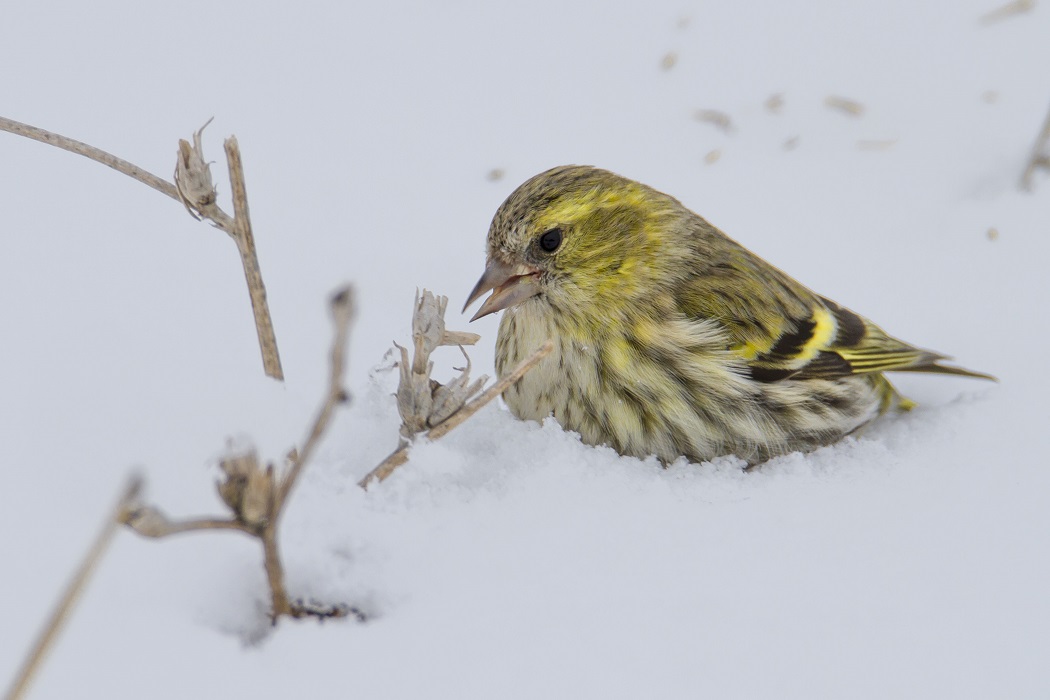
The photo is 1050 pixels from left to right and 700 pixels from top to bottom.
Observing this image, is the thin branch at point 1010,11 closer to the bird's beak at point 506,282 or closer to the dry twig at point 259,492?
the bird's beak at point 506,282

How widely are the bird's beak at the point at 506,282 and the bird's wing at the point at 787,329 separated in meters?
0.41

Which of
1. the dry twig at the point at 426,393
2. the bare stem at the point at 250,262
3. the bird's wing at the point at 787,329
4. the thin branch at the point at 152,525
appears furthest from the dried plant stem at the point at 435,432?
the bird's wing at the point at 787,329

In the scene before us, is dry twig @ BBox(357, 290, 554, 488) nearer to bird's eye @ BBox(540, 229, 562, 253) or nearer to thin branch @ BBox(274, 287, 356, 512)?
thin branch @ BBox(274, 287, 356, 512)

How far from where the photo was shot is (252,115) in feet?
10.5

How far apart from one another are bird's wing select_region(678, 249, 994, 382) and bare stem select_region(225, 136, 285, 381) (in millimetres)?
1141

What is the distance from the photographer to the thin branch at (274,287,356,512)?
1141 millimetres

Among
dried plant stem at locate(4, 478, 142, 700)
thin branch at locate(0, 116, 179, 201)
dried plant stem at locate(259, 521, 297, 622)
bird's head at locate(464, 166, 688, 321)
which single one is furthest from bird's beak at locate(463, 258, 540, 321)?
dried plant stem at locate(4, 478, 142, 700)

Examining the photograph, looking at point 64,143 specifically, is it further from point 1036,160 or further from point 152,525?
point 1036,160

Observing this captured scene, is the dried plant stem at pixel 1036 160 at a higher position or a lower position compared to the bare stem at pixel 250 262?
lower

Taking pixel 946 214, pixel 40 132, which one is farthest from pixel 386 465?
pixel 946 214

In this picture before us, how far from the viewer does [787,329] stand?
285 cm

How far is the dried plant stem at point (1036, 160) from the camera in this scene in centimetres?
338

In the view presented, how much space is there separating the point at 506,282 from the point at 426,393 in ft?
2.51

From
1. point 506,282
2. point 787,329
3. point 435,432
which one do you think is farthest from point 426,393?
point 787,329
